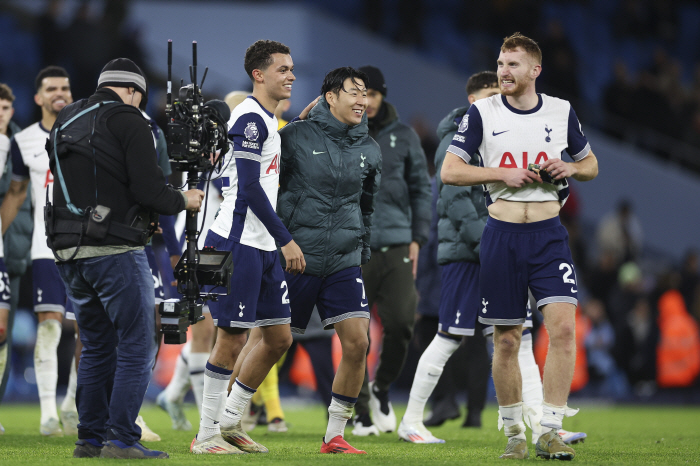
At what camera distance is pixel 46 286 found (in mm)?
8094

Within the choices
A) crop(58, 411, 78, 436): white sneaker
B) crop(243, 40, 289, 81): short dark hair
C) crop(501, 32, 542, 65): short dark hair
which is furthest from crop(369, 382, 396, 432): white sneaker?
crop(501, 32, 542, 65): short dark hair

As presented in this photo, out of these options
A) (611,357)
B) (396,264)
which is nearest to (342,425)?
(396,264)

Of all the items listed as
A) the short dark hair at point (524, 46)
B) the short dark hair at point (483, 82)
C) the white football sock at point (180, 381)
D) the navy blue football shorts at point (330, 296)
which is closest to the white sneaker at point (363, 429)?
the white football sock at point (180, 381)

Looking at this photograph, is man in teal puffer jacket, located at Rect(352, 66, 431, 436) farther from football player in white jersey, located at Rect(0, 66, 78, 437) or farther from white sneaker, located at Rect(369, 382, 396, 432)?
football player in white jersey, located at Rect(0, 66, 78, 437)

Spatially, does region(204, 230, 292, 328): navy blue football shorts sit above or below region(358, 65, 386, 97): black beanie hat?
below

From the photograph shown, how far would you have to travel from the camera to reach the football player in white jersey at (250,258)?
591cm

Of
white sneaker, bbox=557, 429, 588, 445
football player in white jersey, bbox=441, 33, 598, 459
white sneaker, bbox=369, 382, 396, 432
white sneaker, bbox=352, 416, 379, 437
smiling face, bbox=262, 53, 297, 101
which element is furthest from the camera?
white sneaker, bbox=369, 382, 396, 432

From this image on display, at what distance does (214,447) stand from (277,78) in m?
2.34

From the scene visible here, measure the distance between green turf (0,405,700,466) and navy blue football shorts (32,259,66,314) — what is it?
1.05 metres

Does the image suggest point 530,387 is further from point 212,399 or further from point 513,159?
point 212,399

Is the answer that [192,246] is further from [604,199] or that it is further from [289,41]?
[604,199]

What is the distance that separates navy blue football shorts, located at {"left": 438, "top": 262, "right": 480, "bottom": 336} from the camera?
7.31 m

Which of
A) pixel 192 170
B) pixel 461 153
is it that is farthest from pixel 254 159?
pixel 461 153

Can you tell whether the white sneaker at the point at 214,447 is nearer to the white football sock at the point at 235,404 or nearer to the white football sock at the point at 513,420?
the white football sock at the point at 235,404
